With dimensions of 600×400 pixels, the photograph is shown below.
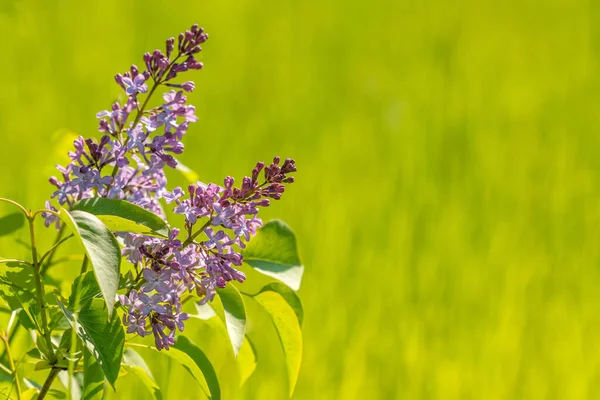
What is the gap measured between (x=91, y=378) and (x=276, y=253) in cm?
41

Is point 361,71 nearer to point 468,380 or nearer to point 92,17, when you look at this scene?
point 92,17

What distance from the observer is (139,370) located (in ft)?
5.16

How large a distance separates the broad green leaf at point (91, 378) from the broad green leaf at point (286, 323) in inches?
11.6

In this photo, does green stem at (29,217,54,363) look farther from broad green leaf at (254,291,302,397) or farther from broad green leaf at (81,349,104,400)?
broad green leaf at (254,291,302,397)

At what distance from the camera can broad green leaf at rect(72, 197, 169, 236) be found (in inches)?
49.2

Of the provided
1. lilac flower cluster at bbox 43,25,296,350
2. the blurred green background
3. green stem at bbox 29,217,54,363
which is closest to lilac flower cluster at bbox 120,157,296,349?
lilac flower cluster at bbox 43,25,296,350

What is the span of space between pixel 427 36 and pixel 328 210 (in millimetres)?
Result: 3454

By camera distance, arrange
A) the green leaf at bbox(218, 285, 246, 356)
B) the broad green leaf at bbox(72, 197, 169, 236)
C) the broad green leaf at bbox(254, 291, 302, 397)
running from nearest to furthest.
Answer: the broad green leaf at bbox(72, 197, 169, 236) → the green leaf at bbox(218, 285, 246, 356) → the broad green leaf at bbox(254, 291, 302, 397)

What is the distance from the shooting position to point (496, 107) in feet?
20.3

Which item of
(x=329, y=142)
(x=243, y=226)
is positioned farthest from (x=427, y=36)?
(x=243, y=226)

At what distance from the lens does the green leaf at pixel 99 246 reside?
114cm

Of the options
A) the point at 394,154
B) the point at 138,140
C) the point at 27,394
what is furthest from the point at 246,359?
the point at 394,154

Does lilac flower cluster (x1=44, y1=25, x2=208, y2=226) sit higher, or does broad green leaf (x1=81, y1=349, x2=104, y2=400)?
lilac flower cluster (x1=44, y1=25, x2=208, y2=226)

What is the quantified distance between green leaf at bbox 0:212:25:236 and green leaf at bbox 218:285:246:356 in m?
0.44
